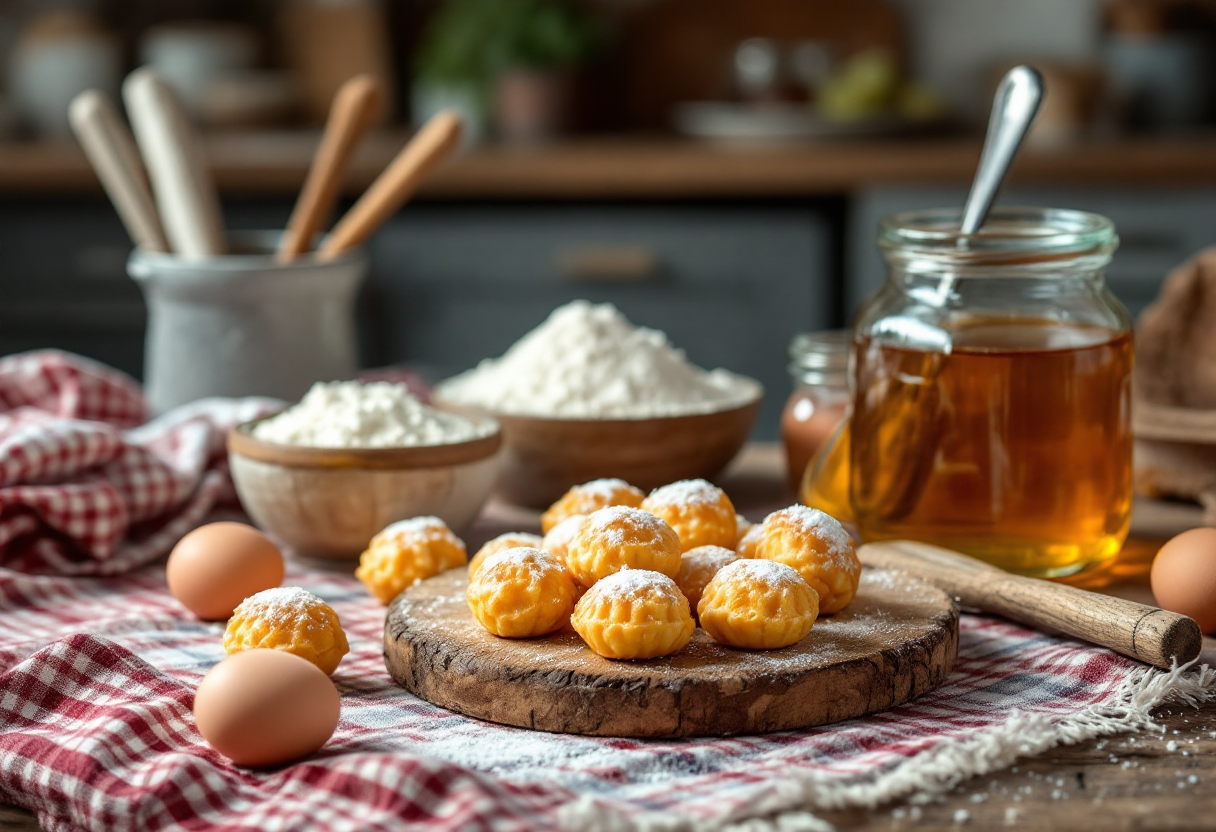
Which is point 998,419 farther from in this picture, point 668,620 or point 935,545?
point 668,620

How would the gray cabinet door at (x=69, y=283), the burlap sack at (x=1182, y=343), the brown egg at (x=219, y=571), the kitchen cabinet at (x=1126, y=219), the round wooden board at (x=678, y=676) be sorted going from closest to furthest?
1. the round wooden board at (x=678, y=676)
2. the brown egg at (x=219, y=571)
3. the burlap sack at (x=1182, y=343)
4. the kitchen cabinet at (x=1126, y=219)
5. the gray cabinet door at (x=69, y=283)

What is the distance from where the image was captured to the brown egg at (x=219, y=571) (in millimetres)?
1033

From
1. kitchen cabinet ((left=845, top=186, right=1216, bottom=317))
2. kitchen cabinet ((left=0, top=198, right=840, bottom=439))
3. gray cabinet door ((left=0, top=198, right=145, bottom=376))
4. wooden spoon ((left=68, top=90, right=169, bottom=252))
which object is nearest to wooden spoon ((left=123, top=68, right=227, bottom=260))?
wooden spoon ((left=68, top=90, right=169, bottom=252))

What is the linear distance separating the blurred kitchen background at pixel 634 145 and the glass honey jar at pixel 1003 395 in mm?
1558

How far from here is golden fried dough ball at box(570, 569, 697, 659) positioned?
829 millimetres

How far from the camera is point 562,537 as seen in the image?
3.20 ft

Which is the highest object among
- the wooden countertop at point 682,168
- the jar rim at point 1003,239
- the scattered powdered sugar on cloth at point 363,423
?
the jar rim at point 1003,239

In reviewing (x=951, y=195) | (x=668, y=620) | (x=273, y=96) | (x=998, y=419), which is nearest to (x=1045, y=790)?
(x=668, y=620)

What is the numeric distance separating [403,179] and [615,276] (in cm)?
144

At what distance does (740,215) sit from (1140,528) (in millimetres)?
1639

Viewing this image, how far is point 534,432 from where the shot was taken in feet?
4.20

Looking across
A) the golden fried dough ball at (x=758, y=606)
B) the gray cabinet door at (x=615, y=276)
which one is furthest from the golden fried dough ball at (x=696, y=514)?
the gray cabinet door at (x=615, y=276)

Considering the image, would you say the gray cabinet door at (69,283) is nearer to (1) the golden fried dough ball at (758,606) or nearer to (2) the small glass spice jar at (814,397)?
(2) the small glass spice jar at (814,397)

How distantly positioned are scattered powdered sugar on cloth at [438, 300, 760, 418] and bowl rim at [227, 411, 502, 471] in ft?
0.47
